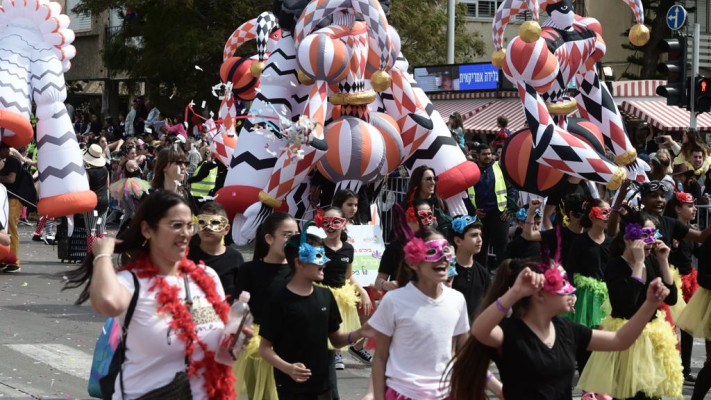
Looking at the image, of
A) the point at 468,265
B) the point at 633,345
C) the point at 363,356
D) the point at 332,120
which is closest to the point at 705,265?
the point at 633,345

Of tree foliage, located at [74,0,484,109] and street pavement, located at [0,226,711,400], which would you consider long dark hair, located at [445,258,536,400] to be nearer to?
street pavement, located at [0,226,711,400]

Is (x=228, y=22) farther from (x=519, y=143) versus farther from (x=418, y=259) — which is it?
(x=418, y=259)

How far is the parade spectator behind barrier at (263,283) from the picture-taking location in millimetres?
6738

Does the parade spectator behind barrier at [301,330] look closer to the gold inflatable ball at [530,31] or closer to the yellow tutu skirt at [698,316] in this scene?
the yellow tutu skirt at [698,316]

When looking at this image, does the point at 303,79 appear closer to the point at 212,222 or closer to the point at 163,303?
the point at 212,222

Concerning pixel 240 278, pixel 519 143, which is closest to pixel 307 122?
pixel 519 143

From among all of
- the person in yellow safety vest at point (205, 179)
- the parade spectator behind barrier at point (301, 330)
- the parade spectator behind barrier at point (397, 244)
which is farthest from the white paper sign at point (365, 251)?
the person in yellow safety vest at point (205, 179)

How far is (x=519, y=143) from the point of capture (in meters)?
11.6

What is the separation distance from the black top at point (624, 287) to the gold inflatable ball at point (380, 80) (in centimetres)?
360

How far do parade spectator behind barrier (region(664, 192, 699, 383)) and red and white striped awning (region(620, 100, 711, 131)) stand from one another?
15499mm

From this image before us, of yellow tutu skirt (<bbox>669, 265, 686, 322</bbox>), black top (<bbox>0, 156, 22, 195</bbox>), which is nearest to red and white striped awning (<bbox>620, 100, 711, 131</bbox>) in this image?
black top (<bbox>0, 156, 22, 195</bbox>)

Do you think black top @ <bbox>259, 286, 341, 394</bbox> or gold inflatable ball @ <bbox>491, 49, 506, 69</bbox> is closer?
black top @ <bbox>259, 286, 341, 394</bbox>

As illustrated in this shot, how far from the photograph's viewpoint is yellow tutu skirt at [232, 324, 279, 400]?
6734mm

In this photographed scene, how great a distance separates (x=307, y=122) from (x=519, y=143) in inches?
94.5
